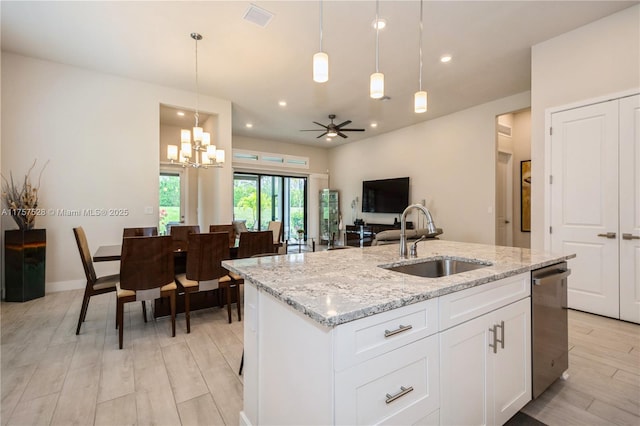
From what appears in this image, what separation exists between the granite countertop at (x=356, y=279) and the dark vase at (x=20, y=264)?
12.5 ft

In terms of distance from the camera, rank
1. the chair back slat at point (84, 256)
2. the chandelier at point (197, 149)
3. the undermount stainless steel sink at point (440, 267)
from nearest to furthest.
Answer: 1. the undermount stainless steel sink at point (440, 267)
2. the chair back slat at point (84, 256)
3. the chandelier at point (197, 149)

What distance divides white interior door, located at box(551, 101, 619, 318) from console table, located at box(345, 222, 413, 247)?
3392 mm

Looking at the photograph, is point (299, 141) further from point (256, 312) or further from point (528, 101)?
point (256, 312)

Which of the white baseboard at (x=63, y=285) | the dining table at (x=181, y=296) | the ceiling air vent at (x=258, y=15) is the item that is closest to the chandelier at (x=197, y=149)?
the ceiling air vent at (x=258, y=15)

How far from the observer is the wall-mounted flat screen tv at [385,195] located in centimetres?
692

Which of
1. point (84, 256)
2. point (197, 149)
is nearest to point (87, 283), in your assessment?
point (84, 256)

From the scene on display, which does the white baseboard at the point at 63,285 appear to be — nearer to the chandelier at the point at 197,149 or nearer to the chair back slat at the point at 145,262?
the chandelier at the point at 197,149

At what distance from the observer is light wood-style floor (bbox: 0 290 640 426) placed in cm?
167

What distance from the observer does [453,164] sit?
5973 millimetres

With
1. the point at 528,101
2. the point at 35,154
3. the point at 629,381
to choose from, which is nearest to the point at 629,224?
the point at 629,381

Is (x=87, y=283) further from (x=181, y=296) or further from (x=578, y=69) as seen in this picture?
(x=578, y=69)

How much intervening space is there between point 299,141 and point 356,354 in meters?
8.07

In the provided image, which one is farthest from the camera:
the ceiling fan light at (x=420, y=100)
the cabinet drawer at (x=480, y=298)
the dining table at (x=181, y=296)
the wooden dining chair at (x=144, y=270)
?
the dining table at (x=181, y=296)

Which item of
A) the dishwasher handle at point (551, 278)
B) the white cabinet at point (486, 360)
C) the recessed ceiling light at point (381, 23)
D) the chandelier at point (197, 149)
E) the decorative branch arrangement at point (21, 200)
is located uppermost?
the recessed ceiling light at point (381, 23)
